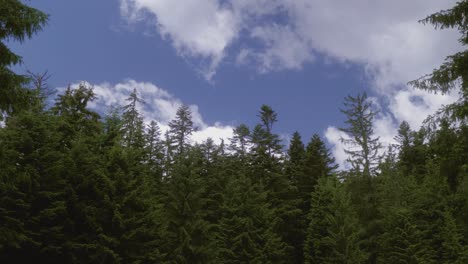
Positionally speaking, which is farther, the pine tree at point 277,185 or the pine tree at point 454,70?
the pine tree at point 277,185

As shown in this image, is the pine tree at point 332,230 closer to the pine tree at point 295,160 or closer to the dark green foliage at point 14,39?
the pine tree at point 295,160

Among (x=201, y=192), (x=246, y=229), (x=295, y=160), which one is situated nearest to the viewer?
(x=201, y=192)

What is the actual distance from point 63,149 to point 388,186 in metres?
26.0

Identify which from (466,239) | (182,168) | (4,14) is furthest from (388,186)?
(4,14)

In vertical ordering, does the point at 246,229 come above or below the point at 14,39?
below

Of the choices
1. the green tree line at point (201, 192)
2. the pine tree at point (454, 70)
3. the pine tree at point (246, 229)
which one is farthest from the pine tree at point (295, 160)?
Result: the pine tree at point (454, 70)

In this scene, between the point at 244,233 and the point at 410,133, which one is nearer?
the point at 244,233

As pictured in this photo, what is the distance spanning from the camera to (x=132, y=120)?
142 feet

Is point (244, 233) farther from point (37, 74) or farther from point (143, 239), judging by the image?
point (37, 74)

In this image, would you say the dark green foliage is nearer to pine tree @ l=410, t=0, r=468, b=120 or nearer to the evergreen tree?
pine tree @ l=410, t=0, r=468, b=120

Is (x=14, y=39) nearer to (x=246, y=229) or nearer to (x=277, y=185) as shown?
(x=246, y=229)

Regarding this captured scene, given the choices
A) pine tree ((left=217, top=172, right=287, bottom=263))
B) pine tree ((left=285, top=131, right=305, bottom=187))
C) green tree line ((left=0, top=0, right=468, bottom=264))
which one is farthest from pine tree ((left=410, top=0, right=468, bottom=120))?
pine tree ((left=285, top=131, right=305, bottom=187))

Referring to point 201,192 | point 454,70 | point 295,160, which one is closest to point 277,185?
point 295,160

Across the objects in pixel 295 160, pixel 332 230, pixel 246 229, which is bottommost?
pixel 246 229
